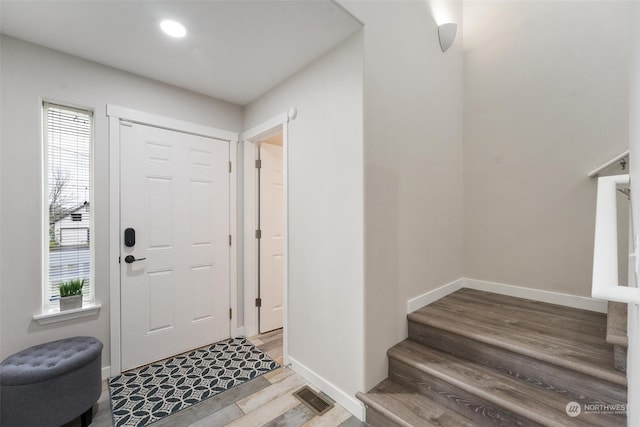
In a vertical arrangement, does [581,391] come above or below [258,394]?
above

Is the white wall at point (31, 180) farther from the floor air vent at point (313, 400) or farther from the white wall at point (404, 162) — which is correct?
the white wall at point (404, 162)

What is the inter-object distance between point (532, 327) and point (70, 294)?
3359mm

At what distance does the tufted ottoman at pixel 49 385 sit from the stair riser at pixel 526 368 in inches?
87.7

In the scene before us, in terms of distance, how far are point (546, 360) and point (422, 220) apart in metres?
1.16

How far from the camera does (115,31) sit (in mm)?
1872

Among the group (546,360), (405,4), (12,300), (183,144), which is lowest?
(546,360)

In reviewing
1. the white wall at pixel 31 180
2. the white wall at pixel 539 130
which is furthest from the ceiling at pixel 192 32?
the white wall at pixel 539 130

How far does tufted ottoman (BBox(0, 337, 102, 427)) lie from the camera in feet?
5.07

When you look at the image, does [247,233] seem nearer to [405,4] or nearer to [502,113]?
[405,4]

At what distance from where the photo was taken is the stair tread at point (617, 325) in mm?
1326

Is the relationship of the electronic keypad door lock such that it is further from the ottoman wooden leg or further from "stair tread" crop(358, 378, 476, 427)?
"stair tread" crop(358, 378, 476, 427)

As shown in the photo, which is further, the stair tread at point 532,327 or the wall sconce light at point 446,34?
the wall sconce light at point 446,34

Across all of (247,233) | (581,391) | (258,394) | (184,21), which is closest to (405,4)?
(184,21)

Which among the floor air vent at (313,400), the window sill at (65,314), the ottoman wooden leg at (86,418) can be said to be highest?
the window sill at (65,314)
